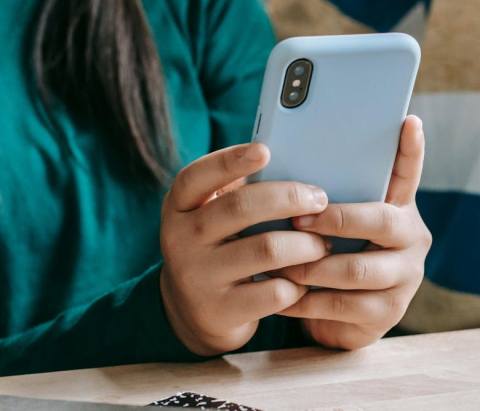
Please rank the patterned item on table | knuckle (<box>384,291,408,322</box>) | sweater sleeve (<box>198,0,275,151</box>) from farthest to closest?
1. sweater sleeve (<box>198,0,275,151</box>)
2. knuckle (<box>384,291,408,322</box>)
3. the patterned item on table

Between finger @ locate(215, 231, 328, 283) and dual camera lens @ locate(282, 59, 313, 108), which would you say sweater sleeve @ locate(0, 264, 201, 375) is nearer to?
finger @ locate(215, 231, 328, 283)

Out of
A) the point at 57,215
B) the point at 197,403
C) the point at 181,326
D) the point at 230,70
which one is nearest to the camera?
the point at 197,403

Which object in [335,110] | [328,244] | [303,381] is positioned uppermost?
[335,110]

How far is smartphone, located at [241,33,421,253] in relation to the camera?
42cm

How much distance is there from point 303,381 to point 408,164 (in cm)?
20

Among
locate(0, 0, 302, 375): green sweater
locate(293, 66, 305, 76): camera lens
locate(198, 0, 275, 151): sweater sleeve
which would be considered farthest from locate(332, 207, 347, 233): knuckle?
locate(198, 0, 275, 151): sweater sleeve

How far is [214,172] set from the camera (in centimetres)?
42

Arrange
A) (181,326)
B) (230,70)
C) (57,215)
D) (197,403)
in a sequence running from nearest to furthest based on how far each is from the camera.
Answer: (197,403)
(181,326)
(57,215)
(230,70)

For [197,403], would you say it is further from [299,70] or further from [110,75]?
[110,75]

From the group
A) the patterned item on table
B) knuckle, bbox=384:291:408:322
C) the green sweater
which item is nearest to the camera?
the patterned item on table

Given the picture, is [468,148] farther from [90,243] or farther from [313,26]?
[90,243]

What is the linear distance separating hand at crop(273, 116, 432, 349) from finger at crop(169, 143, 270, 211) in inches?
2.7

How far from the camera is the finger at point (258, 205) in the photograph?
421 mm

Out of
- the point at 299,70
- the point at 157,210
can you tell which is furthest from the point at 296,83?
the point at 157,210
